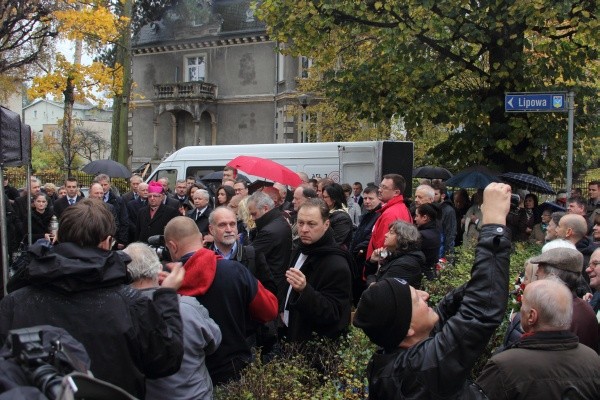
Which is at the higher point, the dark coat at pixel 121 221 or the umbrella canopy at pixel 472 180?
the umbrella canopy at pixel 472 180

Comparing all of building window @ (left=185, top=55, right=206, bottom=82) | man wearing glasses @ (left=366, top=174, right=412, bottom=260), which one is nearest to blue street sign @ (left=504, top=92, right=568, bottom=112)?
man wearing glasses @ (left=366, top=174, right=412, bottom=260)

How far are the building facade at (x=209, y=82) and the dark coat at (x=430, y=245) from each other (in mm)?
31083

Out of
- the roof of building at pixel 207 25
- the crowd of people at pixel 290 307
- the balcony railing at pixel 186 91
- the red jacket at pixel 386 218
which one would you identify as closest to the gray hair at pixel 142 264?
the crowd of people at pixel 290 307

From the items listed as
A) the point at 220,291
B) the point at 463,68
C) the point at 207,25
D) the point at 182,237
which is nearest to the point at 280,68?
the point at 207,25

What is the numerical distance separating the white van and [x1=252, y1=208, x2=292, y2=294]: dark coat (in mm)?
9138

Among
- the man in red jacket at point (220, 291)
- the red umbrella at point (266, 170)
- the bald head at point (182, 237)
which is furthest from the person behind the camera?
the red umbrella at point (266, 170)

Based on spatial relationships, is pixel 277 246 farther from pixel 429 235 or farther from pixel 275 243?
pixel 429 235

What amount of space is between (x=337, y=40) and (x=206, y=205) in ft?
26.6

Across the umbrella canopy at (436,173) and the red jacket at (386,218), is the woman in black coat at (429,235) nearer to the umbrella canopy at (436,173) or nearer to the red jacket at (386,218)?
the red jacket at (386,218)

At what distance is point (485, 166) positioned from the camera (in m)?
13.8

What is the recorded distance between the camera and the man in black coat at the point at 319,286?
4902 mm

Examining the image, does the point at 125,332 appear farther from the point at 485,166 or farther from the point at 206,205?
the point at 485,166

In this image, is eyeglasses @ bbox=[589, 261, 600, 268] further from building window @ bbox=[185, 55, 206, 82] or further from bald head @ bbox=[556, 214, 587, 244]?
building window @ bbox=[185, 55, 206, 82]

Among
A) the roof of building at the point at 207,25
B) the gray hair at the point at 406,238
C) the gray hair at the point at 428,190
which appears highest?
the roof of building at the point at 207,25
